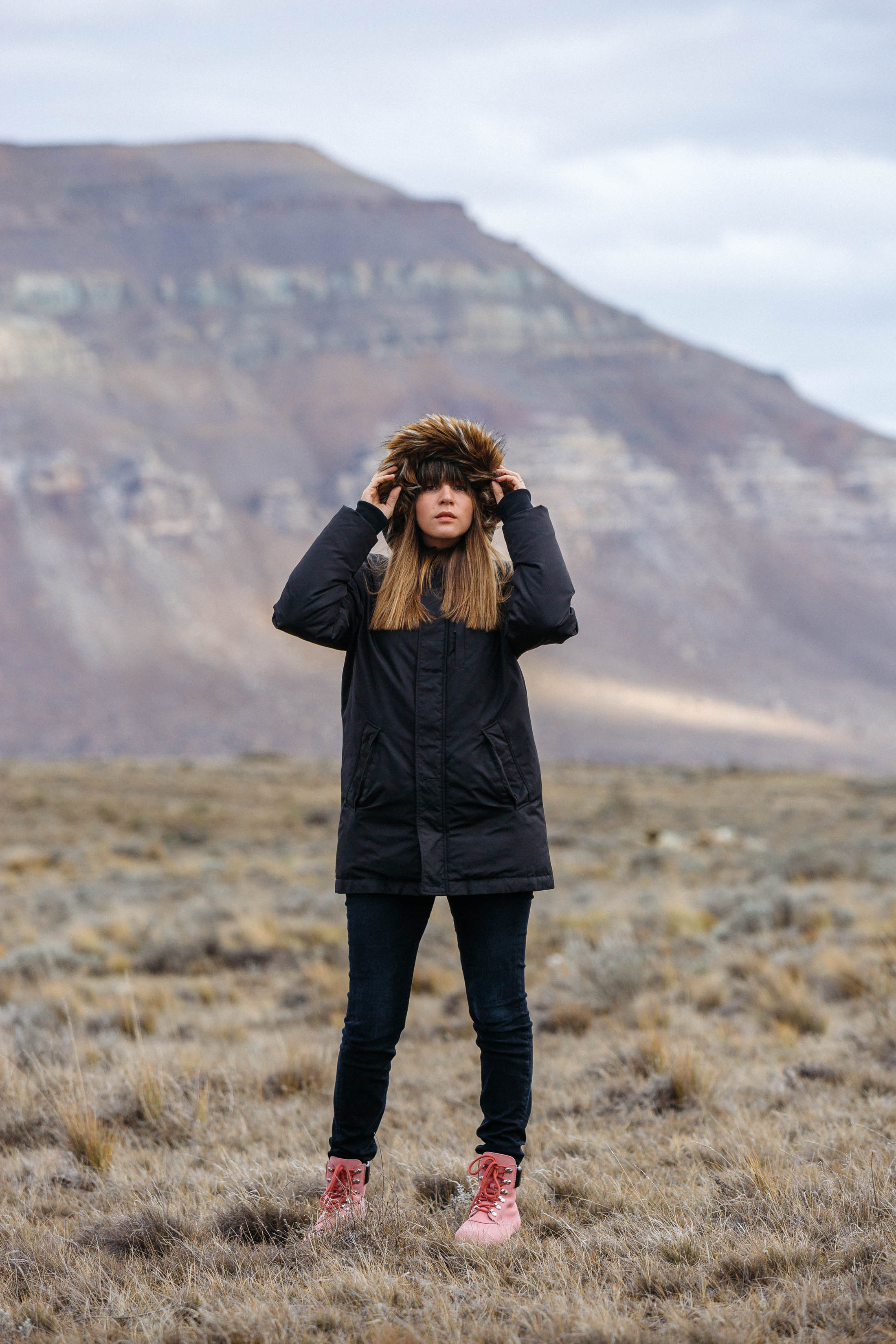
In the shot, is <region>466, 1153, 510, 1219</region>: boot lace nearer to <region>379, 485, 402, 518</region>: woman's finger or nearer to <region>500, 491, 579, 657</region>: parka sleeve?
<region>500, 491, 579, 657</region>: parka sleeve

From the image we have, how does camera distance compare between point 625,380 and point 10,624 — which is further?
point 625,380

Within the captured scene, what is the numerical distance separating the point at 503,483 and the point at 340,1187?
1.87 metres

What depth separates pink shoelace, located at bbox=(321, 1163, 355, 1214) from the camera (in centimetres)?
317

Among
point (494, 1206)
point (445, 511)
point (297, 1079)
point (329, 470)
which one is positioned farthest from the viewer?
point (329, 470)

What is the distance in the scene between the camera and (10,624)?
3371 inches

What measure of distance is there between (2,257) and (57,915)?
116635 mm

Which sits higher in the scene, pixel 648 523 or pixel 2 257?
pixel 2 257

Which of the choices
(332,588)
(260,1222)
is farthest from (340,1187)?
(332,588)

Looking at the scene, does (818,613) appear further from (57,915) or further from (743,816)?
(57,915)

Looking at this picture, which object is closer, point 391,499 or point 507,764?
point 507,764

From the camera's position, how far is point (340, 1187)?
3.20m

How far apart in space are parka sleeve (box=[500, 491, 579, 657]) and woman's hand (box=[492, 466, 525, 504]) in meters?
0.03

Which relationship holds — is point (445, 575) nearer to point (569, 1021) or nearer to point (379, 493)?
point (379, 493)

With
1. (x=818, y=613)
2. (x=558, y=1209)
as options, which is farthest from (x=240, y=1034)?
(x=818, y=613)
